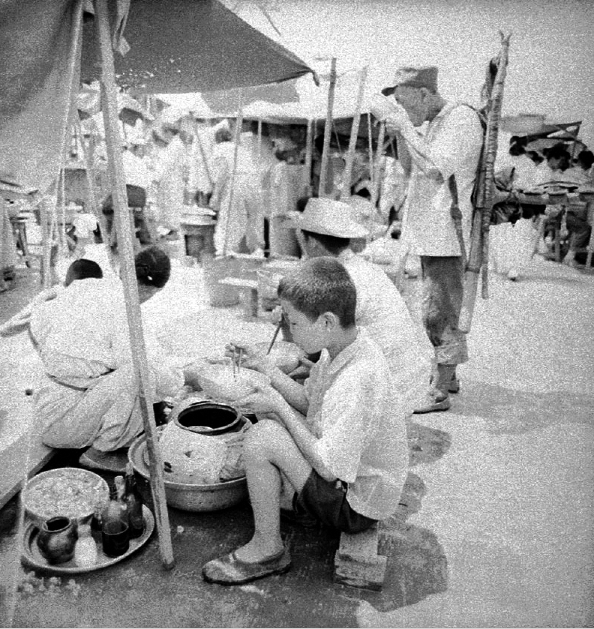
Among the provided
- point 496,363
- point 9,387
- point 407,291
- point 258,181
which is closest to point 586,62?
point 407,291

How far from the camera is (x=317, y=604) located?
198 cm

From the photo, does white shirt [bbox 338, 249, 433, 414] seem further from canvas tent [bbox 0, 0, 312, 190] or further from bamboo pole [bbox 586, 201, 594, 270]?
bamboo pole [bbox 586, 201, 594, 270]

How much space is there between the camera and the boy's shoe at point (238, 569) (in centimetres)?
204

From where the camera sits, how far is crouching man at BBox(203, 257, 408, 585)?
6.35 ft

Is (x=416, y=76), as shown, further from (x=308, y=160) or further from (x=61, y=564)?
(x=308, y=160)

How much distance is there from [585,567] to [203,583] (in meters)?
1.60

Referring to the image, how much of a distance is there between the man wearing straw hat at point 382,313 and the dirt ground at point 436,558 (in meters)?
0.62

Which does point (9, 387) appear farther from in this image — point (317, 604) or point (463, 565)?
point (463, 565)

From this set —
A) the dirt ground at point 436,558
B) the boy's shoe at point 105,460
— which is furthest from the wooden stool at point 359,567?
the boy's shoe at point 105,460

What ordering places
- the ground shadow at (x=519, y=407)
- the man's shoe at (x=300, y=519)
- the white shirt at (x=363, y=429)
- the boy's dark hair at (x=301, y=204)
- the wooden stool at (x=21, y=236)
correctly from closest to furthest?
the white shirt at (x=363, y=429) → the man's shoe at (x=300, y=519) → the ground shadow at (x=519, y=407) → the wooden stool at (x=21, y=236) → the boy's dark hair at (x=301, y=204)

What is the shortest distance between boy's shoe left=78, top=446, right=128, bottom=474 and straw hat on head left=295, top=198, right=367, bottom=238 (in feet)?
5.13

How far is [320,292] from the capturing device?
1950 mm

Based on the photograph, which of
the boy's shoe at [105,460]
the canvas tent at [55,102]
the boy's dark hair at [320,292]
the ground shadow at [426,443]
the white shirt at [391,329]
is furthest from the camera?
the ground shadow at [426,443]

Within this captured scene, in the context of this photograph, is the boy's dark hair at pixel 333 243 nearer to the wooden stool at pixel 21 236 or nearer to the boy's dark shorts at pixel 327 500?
the boy's dark shorts at pixel 327 500
